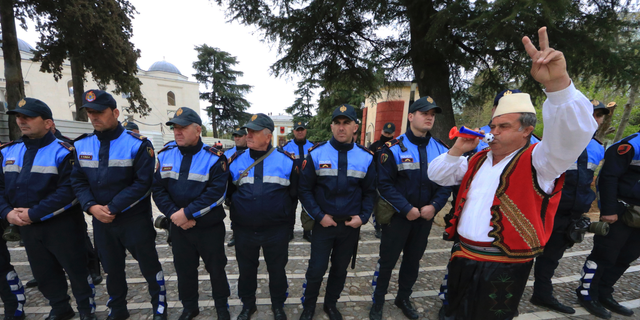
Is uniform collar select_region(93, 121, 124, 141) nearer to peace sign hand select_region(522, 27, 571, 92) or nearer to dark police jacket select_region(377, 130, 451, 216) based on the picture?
dark police jacket select_region(377, 130, 451, 216)

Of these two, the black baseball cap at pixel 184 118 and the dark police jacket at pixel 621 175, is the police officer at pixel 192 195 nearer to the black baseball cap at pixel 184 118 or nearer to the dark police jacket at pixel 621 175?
the black baseball cap at pixel 184 118

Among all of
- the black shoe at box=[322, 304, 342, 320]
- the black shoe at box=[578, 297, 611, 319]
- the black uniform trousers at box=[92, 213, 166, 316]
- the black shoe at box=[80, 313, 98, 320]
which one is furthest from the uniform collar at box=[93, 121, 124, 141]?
the black shoe at box=[578, 297, 611, 319]

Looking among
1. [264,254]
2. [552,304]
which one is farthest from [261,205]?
[552,304]

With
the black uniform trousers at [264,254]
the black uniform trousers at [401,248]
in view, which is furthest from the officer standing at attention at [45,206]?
the black uniform trousers at [401,248]

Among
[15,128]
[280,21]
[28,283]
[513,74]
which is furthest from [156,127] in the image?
[513,74]

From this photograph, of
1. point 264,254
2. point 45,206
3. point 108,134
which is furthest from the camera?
point 264,254

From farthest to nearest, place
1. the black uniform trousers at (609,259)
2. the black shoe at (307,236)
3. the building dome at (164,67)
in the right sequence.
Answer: the building dome at (164,67) → the black shoe at (307,236) → the black uniform trousers at (609,259)

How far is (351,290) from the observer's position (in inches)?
138

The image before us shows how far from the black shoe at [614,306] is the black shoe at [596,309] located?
0.43ft

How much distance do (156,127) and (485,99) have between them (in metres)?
38.8

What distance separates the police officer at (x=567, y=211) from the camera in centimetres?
291

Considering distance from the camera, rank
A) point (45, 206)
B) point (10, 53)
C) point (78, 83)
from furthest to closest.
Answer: point (78, 83) < point (10, 53) < point (45, 206)

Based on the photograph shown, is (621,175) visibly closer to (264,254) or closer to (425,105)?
(425,105)

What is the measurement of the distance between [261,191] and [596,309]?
13.7 ft
